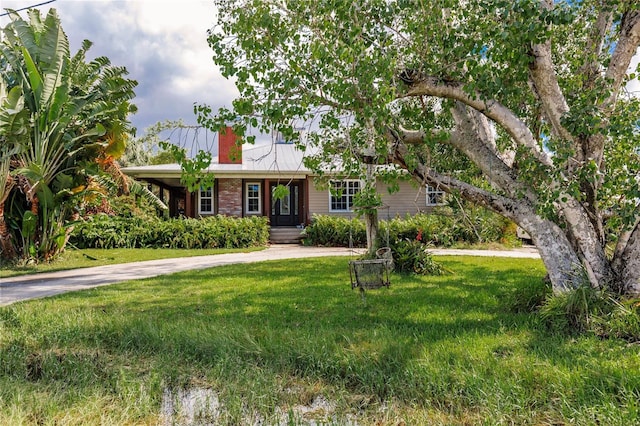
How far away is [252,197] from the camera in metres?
20.3

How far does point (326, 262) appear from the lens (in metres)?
11.3

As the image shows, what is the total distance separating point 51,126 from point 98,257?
14.0 feet

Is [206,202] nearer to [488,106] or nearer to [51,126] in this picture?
[51,126]

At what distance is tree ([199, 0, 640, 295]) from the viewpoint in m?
4.30

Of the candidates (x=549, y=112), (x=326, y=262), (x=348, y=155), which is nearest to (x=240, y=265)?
(x=326, y=262)

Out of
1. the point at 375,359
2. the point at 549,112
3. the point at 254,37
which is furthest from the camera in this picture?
the point at 549,112

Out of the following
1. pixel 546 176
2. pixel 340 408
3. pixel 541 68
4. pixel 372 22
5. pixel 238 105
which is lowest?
pixel 340 408

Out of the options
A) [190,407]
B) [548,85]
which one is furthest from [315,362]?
[548,85]

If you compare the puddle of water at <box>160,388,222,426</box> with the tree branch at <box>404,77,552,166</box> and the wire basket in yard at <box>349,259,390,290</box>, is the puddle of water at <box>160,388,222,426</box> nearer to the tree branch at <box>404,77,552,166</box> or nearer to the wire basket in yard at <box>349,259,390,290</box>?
the wire basket in yard at <box>349,259,390,290</box>

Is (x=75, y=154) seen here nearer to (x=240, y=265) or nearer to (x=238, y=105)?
(x=240, y=265)

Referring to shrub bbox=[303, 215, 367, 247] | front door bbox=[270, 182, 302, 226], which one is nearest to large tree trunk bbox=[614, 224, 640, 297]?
shrub bbox=[303, 215, 367, 247]

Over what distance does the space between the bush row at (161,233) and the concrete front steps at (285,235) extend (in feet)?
6.64

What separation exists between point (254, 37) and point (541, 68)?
3.59 metres

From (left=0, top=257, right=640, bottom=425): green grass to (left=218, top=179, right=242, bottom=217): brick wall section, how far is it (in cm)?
1345
